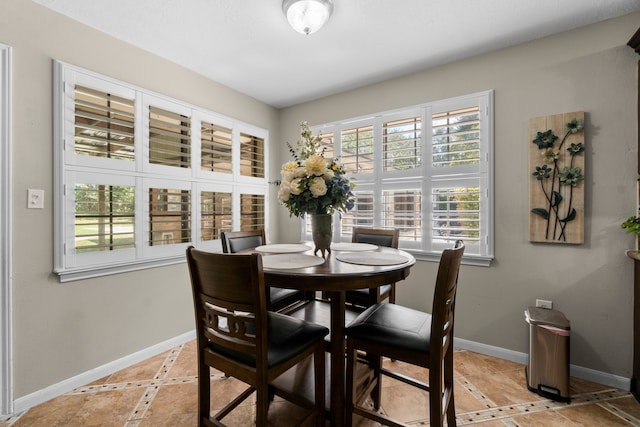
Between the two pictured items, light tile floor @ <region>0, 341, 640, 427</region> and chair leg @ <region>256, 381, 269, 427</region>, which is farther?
light tile floor @ <region>0, 341, 640, 427</region>

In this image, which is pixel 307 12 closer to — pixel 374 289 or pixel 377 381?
pixel 374 289

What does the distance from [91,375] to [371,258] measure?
215cm

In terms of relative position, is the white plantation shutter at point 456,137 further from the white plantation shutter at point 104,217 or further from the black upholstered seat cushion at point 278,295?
the white plantation shutter at point 104,217

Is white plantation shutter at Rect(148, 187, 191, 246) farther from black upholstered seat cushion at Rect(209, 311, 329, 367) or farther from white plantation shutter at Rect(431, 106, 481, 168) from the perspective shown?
white plantation shutter at Rect(431, 106, 481, 168)

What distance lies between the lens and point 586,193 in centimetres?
201

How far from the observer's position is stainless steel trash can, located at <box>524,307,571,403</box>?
1.79m

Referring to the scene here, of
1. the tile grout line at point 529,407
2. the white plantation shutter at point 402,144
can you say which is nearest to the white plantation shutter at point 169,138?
the white plantation shutter at point 402,144

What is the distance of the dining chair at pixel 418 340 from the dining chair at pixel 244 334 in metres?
0.18

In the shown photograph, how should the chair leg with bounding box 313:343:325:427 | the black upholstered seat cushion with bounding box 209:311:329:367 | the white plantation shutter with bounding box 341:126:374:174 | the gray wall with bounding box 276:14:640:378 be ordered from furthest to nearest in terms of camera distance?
the white plantation shutter with bounding box 341:126:374:174 < the gray wall with bounding box 276:14:640:378 < the chair leg with bounding box 313:343:325:427 < the black upholstered seat cushion with bounding box 209:311:329:367

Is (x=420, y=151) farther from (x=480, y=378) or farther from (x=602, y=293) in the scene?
(x=480, y=378)

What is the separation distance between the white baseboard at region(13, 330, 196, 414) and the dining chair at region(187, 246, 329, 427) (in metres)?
1.30

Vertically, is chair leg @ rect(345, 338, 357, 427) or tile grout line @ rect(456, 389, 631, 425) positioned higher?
chair leg @ rect(345, 338, 357, 427)

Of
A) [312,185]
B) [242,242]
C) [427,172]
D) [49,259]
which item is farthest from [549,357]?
[49,259]

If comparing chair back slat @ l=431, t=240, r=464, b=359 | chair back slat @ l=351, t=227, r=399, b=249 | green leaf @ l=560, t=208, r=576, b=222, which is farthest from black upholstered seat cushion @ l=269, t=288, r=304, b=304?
green leaf @ l=560, t=208, r=576, b=222
